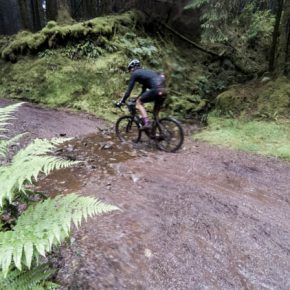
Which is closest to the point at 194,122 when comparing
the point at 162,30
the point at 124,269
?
the point at 162,30

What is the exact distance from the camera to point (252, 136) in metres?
8.95

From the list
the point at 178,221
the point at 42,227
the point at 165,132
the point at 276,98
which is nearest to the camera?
the point at 42,227

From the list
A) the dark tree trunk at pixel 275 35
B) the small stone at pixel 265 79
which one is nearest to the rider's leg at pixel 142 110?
the small stone at pixel 265 79

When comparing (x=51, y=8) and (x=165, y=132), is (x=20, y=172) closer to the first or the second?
(x=165, y=132)

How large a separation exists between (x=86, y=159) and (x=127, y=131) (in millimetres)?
2275

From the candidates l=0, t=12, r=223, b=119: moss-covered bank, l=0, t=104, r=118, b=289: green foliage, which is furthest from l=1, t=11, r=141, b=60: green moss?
l=0, t=104, r=118, b=289: green foliage

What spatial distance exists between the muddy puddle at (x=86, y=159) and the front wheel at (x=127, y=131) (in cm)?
22

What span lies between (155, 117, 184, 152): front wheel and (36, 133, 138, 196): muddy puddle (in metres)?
0.71

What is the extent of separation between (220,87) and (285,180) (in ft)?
27.7

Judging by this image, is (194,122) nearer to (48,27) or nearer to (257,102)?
(257,102)

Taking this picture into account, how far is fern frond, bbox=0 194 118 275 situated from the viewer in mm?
1975

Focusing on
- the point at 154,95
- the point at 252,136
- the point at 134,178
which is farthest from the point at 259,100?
the point at 134,178

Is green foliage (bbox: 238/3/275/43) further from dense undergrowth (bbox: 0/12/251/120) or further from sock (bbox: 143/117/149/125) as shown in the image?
sock (bbox: 143/117/149/125)

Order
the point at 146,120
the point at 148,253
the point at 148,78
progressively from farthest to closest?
the point at 146,120 → the point at 148,78 → the point at 148,253
